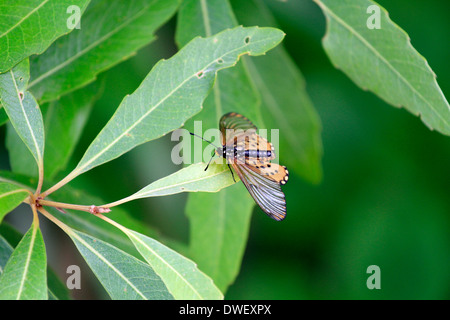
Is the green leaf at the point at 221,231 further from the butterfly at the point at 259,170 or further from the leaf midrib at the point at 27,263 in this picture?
the leaf midrib at the point at 27,263

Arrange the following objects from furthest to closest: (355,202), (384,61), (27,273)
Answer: (355,202), (384,61), (27,273)

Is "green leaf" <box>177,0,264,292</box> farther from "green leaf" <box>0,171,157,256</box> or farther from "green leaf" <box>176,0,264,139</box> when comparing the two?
"green leaf" <box>0,171,157,256</box>

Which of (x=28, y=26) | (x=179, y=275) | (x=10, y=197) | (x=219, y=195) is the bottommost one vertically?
(x=179, y=275)

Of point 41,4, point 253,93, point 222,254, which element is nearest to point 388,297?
point 222,254

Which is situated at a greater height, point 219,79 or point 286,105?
point 286,105

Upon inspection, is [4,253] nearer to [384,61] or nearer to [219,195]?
[219,195]

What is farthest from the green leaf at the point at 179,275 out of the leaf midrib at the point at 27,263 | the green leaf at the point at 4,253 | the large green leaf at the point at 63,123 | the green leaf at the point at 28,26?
the large green leaf at the point at 63,123

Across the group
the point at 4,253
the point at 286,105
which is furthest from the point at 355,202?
the point at 4,253
